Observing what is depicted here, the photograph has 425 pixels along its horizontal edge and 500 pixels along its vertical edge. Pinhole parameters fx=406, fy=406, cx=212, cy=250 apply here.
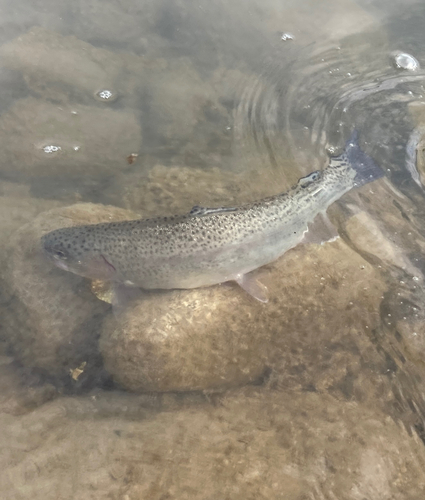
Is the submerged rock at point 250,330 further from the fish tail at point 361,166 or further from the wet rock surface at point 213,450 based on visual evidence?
the fish tail at point 361,166

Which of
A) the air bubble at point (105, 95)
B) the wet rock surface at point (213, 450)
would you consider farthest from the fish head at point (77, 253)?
the air bubble at point (105, 95)

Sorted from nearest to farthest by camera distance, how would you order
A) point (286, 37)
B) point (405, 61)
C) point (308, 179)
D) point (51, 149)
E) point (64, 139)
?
point (308, 179) < point (51, 149) < point (64, 139) < point (405, 61) < point (286, 37)

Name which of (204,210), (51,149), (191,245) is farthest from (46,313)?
(51,149)

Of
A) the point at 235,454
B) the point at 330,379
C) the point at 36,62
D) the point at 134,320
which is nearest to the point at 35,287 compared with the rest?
the point at 134,320

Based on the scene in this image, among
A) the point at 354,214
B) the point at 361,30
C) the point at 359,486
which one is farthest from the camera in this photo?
the point at 361,30

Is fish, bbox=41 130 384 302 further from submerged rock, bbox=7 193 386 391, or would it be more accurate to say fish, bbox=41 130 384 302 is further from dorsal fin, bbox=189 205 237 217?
submerged rock, bbox=7 193 386 391

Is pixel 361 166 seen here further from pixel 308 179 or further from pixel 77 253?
pixel 77 253

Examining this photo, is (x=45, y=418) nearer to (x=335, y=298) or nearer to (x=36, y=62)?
(x=335, y=298)
